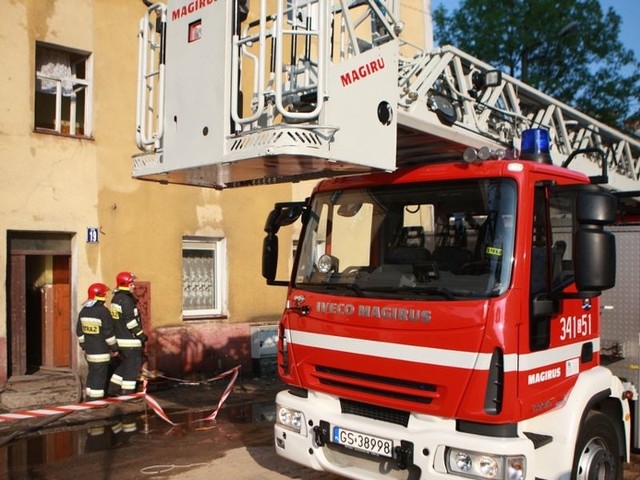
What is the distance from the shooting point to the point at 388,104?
4398 mm

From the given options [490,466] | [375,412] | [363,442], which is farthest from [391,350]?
[490,466]

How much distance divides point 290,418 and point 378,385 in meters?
0.81

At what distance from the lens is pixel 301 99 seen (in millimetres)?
4391

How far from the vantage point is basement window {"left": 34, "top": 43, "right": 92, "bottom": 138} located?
980 centimetres

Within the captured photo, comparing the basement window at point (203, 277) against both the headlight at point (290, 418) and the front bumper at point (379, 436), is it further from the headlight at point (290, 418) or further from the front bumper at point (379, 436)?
the front bumper at point (379, 436)

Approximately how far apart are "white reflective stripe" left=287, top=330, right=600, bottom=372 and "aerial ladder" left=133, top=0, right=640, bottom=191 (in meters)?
1.15

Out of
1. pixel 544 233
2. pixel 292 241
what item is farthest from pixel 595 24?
pixel 544 233

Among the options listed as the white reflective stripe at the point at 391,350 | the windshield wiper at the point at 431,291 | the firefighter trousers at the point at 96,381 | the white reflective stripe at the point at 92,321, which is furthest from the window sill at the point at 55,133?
the windshield wiper at the point at 431,291

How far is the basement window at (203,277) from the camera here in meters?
11.2

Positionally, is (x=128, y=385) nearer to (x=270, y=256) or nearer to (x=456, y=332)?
(x=270, y=256)

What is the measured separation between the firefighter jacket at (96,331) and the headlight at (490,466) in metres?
5.85

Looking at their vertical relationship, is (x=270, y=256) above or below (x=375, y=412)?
above

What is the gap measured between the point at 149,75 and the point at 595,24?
18.4m

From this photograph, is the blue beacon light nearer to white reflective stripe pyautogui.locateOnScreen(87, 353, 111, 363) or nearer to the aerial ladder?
the aerial ladder
